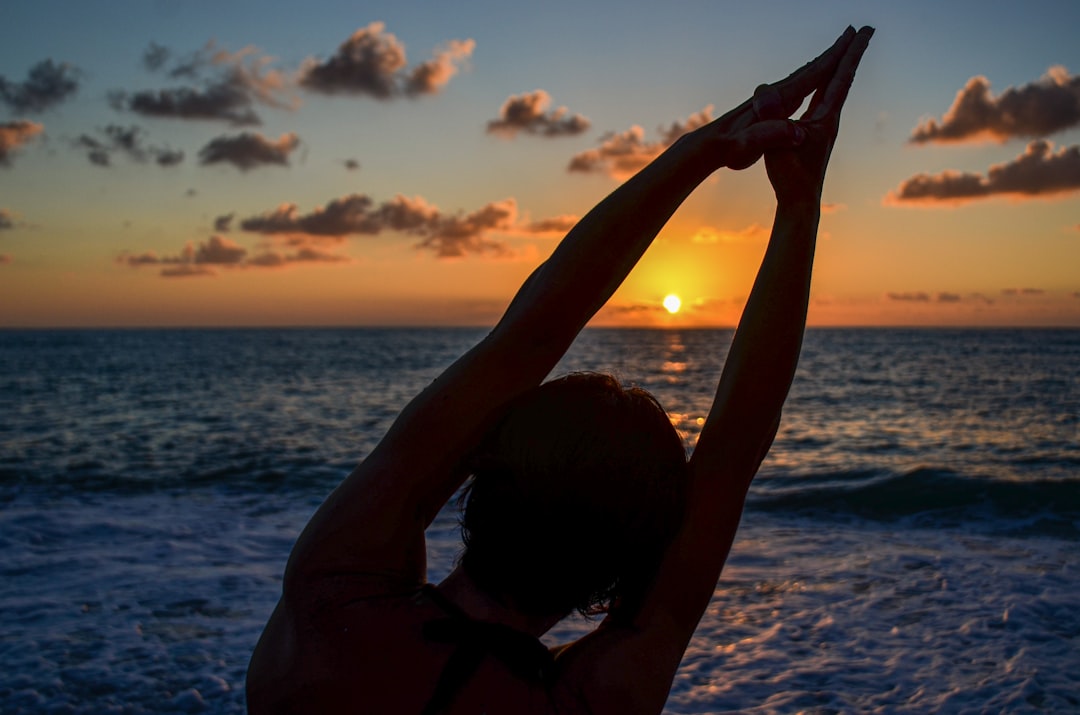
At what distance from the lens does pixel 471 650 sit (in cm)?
137

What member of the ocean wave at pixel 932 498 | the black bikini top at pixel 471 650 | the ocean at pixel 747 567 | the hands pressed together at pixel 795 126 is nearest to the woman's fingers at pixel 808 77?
the hands pressed together at pixel 795 126

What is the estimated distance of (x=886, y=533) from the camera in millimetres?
9273

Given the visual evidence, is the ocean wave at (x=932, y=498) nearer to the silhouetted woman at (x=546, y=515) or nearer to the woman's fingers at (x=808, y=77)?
the woman's fingers at (x=808, y=77)

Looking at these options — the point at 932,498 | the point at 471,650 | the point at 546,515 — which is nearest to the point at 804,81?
the point at 546,515

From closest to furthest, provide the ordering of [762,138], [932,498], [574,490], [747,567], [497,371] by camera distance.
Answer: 1. [574,490]
2. [497,371]
3. [762,138]
4. [747,567]
5. [932,498]

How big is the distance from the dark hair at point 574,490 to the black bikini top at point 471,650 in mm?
71

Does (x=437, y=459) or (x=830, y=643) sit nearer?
(x=437, y=459)

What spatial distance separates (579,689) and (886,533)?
8.74 meters

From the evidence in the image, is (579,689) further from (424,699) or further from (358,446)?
(358,446)

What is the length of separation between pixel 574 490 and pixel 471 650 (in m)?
0.33

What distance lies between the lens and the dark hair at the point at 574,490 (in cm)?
124

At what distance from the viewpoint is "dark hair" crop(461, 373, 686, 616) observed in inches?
48.6

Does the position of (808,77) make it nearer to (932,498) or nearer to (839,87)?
(839,87)

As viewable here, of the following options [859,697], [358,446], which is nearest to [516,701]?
[859,697]
